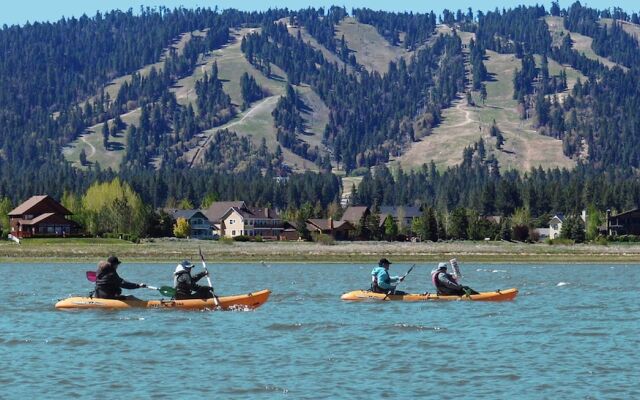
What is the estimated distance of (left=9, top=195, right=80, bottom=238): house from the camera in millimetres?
172500

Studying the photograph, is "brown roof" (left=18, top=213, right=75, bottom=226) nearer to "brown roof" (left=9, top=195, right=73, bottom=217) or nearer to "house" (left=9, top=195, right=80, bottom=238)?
"house" (left=9, top=195, right=80, bottom=238)

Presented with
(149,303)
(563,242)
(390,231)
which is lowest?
(149,303)

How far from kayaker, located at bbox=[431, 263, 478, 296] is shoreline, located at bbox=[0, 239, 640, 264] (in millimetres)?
60916

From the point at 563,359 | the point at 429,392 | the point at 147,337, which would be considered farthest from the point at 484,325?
the point at 429,392

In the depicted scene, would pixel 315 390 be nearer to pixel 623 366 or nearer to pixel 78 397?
pixel 78 397

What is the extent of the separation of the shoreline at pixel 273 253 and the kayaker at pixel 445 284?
6092 centimetres

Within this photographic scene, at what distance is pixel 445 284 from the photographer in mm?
55469

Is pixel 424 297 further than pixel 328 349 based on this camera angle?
Yes

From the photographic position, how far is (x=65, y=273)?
88.6 m

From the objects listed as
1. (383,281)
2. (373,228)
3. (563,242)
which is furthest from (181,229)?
(383,281)

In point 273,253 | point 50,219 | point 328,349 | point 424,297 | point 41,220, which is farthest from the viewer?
point 50,219

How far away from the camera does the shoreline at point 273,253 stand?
119188 mm

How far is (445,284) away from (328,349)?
698 inches

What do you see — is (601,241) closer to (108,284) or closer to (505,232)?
(505,232)
